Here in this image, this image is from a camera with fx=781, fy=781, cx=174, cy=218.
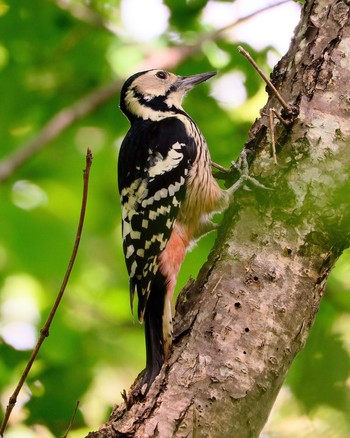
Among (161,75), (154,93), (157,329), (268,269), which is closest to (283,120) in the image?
(268,269)

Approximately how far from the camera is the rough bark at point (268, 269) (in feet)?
8.98

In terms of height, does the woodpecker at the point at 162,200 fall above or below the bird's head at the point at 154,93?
below

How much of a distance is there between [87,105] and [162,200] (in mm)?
1533

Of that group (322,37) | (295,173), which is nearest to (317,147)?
(295,173)

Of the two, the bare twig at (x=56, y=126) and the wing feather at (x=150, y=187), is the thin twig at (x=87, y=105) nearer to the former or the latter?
the bare twig at (x=56, y=126)

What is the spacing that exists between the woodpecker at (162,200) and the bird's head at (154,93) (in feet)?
0.37

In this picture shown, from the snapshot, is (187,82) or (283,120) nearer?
(283,120)

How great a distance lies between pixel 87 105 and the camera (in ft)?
17.7

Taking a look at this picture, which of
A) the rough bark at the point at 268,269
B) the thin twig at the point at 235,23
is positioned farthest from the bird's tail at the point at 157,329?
the thin twig at the point at 235,23

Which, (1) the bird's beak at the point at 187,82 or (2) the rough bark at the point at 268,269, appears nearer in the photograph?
(2) the rough bark at the point at 268,269

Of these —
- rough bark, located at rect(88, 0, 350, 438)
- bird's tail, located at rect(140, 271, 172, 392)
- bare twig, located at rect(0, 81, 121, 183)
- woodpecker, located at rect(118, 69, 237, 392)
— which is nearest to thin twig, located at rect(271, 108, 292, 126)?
rough bark, located at rect(88, 0, 350, 438)

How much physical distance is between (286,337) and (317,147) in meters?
0.80

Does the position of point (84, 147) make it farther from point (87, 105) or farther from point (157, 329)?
point (157, 329)

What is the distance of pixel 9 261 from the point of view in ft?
18.3
